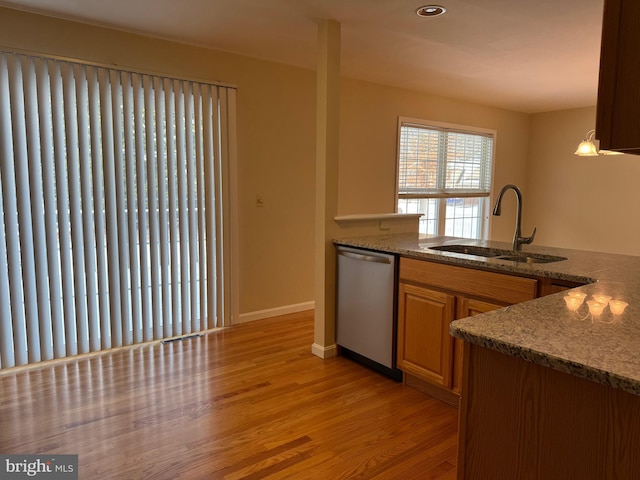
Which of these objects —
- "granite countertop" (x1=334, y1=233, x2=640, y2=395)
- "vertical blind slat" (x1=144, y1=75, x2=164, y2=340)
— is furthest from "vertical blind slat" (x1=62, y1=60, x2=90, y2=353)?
"granite countertop" (x1=334, y1=233, x2=640, y2=395)

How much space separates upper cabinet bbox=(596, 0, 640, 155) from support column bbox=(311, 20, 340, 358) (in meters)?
2.14

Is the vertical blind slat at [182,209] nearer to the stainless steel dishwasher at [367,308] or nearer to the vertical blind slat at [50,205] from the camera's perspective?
the vertical blind slat at [50,205]

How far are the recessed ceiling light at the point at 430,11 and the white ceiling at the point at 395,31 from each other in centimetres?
4

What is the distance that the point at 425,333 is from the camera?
2.66 m

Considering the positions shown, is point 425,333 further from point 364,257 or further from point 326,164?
point 326,164

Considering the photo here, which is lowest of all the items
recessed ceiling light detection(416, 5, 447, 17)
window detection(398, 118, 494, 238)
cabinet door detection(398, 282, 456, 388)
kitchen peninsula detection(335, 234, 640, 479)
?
cabinet door detection(398, 282, 456, 388)

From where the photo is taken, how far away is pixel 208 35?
334 cm

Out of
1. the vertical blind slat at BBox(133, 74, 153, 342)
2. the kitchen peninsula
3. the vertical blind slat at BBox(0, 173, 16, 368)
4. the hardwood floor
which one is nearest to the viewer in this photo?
the kitchen peninsula

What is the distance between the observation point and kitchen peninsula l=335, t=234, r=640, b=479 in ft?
3.12

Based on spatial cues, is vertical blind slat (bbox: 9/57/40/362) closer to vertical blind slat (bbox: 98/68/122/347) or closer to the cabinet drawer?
vertical blind slat (bbox: 98/68/122/347)

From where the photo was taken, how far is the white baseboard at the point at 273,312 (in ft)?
13.3

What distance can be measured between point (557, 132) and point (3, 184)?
646 cm

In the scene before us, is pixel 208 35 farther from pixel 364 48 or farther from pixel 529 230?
pixel 529 230

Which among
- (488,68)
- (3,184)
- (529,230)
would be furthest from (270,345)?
(529,230)
